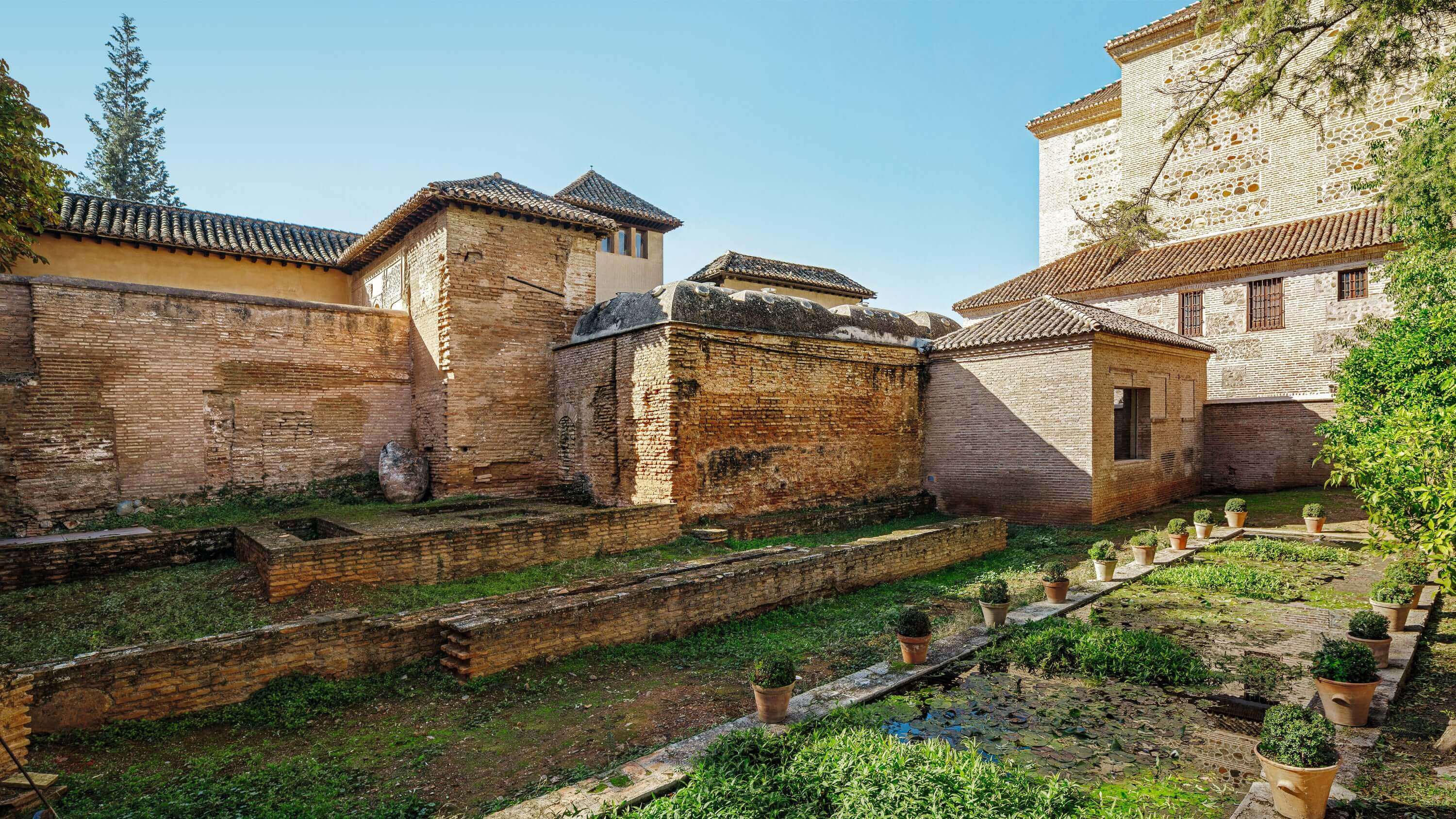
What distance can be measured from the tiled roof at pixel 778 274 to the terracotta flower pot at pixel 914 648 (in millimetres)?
13484

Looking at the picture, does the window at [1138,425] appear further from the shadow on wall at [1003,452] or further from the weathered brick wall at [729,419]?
the weathered brick wall at [729,419]

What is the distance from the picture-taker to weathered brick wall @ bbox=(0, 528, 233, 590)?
7070 mm

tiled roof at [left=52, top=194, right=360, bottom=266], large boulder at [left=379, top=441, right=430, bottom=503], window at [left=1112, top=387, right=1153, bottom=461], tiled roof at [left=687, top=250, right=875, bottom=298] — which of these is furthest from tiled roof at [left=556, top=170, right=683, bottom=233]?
window at [left=1112, top=387, right=1153, bottom=461]

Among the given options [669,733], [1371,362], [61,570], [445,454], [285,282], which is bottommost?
[669,733]

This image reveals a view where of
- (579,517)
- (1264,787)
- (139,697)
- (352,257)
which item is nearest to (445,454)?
(579,517)

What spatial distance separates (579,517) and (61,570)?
17.8 ft

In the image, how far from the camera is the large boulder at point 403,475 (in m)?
11.1

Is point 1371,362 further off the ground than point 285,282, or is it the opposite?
point 285,282

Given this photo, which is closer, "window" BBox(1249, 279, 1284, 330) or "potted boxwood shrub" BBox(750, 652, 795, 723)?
"potted boxwood shrub" BBox(750, 652, 795, 723)

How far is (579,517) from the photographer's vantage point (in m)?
8.31

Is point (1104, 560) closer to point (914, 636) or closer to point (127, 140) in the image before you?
point (914, 636)

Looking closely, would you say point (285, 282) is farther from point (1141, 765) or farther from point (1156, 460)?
point (1156, 460)

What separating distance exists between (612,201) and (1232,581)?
16.5 metres

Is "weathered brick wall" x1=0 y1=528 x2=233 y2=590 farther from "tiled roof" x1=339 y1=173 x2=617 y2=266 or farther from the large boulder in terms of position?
"tiled roof" x1=339 y1=173 x2=617 y2=266
